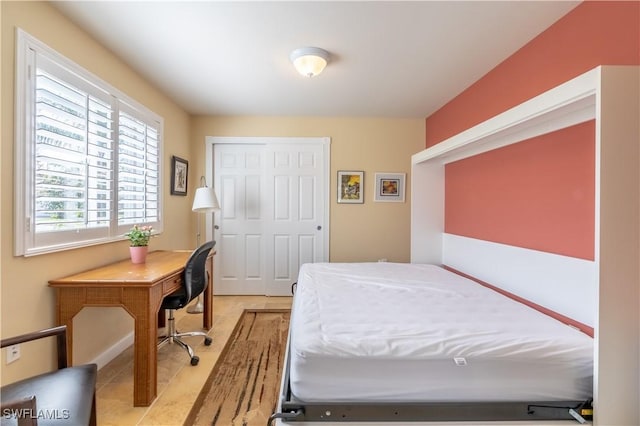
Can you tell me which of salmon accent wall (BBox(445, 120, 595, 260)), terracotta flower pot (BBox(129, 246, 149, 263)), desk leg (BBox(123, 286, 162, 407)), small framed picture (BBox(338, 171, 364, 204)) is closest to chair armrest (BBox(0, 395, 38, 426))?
desk leg (BBox(123, 286, 162, 407))

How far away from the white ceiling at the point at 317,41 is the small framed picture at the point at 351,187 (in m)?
1.08

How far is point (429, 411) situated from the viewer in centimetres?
121

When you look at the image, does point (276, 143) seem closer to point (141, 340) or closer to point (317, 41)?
point (317, 41)

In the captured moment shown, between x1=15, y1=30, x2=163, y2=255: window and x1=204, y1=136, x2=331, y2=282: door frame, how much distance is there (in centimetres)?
121

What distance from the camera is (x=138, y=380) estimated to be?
1.70m

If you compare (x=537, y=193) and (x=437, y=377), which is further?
(x=537, y=193)

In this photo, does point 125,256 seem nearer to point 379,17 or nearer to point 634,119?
point 379,17

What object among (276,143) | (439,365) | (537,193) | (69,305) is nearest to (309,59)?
(276,143)

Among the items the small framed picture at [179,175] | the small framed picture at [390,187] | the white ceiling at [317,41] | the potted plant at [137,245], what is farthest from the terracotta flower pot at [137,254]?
the small framed picture at [390,187]

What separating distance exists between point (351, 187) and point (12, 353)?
3.30 m

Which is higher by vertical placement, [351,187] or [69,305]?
[351,187]

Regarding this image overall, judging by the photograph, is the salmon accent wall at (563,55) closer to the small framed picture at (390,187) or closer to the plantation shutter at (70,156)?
the small framed picture at (390,187)

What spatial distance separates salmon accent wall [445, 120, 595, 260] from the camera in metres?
1.61

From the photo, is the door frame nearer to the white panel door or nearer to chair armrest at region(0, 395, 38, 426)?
the white panel door
